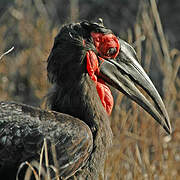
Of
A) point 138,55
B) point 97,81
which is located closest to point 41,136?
point 97,81

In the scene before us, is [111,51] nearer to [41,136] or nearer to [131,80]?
[131,80]

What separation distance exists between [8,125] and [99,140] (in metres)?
0.56

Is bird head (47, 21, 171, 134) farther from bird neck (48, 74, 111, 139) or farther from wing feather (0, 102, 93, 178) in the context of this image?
wing feather (0, 102, 93, 178)

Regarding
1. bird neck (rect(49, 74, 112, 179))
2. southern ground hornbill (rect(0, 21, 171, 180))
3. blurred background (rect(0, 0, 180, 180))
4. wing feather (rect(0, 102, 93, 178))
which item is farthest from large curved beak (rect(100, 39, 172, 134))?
blurred background (rect(0, 0, 180, 180))

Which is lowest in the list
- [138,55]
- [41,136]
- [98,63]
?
[41,136]

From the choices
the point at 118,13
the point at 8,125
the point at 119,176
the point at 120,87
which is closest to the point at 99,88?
the point at 120,87

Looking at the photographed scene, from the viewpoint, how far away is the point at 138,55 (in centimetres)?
424

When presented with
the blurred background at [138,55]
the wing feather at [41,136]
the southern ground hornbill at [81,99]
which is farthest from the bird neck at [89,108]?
the blurred background at [138,55]

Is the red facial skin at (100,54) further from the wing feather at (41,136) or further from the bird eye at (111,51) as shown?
the wing feather at (41,136)

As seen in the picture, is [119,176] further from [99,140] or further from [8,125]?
[8,125]

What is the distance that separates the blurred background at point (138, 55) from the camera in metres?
4.24

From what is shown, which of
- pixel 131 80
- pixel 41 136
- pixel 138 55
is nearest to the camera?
pixel 41 136

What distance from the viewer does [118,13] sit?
662 cm

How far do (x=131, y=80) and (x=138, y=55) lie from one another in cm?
102
